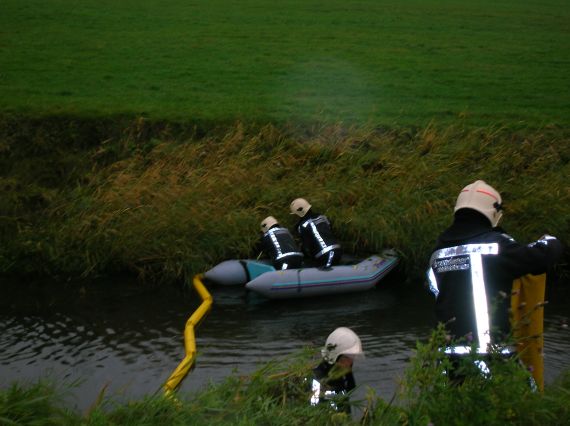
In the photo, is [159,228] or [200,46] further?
[200,46]

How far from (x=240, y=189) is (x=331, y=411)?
24.6 ft

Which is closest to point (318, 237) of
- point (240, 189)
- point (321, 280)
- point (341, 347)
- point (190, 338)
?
point (321, 280)

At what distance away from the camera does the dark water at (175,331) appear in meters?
8.16

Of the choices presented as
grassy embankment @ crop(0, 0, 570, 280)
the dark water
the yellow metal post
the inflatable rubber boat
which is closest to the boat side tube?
the inflatable rubber boat

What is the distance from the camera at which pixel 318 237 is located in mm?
11273

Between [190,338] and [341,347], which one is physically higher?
[341,347]

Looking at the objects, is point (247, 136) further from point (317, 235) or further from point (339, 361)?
point (339, 361)

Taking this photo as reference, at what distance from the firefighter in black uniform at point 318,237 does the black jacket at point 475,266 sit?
6.10 m

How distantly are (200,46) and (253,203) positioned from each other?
9.43 m

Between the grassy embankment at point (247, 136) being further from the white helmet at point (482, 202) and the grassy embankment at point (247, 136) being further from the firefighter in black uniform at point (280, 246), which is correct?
the white helmet at point (482, 202)

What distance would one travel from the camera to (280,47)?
2091 cm

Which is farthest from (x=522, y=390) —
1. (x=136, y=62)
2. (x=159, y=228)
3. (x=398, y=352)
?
(x=136, y=62)

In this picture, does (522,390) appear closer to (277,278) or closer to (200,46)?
(277,278)

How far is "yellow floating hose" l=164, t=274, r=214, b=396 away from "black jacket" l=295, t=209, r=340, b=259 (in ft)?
5.07
